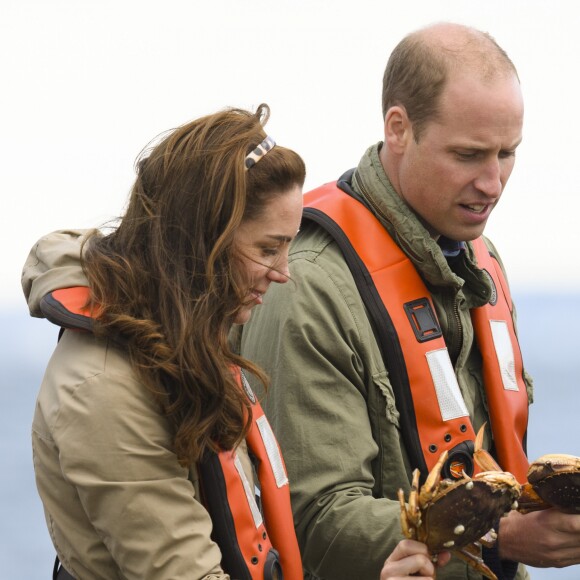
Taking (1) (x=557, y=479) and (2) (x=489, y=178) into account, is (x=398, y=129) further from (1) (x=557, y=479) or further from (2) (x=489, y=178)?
(1) (x=557, y=479)

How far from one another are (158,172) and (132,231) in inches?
6.7

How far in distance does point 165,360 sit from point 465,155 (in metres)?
1.42

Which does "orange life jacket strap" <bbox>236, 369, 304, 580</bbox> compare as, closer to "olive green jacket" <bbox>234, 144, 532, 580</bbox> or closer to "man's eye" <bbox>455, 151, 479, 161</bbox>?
"olive green jacket" <bbox>234, 144, 532, 580</bbox>

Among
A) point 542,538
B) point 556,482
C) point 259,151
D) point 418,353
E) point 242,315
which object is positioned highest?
point 259,151

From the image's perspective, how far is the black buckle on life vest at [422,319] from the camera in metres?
3.79

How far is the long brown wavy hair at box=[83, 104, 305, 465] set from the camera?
2.86 m

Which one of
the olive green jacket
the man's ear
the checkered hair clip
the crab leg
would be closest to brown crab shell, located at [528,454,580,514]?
the crab leg

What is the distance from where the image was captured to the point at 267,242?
10.2 ft

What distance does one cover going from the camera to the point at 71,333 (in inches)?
115

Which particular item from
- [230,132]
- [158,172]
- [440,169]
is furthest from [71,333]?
[440,169]

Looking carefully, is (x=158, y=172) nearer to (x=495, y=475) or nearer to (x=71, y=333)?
(x=71, y=333)

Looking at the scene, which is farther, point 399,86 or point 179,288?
point 399,86

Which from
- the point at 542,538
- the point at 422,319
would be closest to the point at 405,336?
the point at 422,319

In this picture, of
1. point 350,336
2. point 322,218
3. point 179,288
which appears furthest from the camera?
point 322,218
